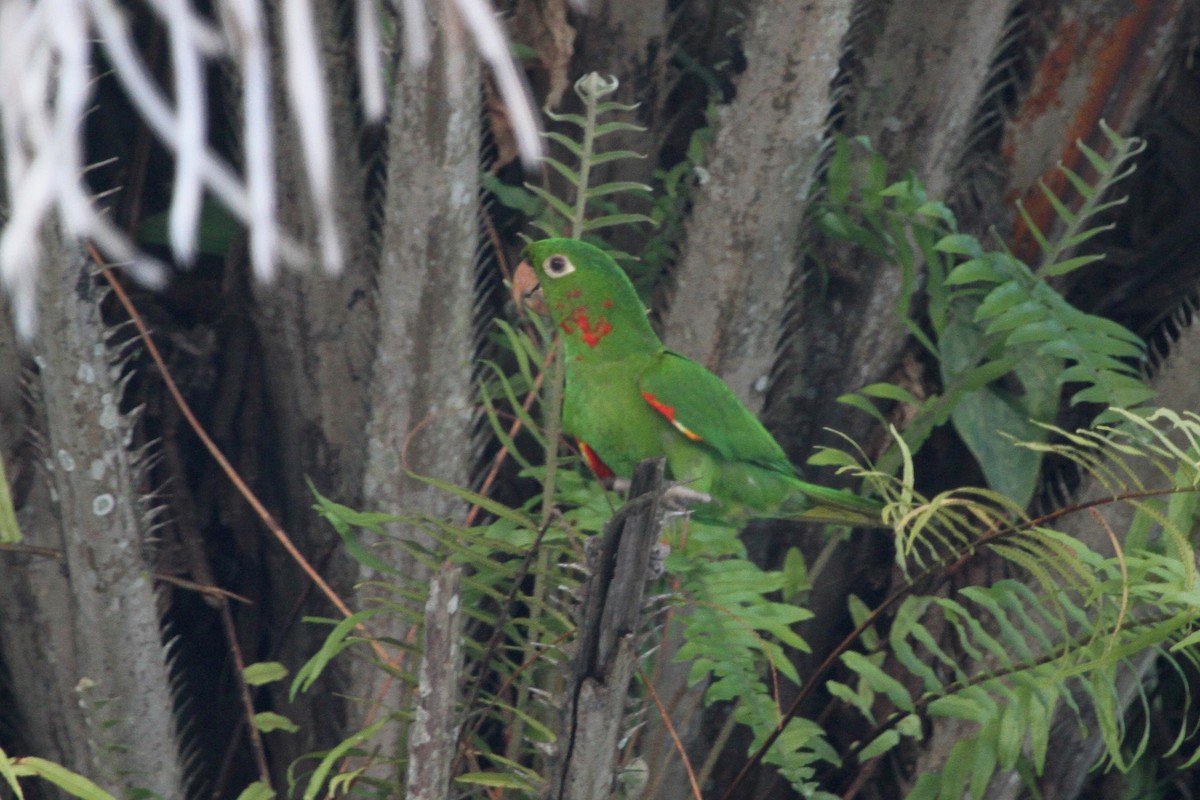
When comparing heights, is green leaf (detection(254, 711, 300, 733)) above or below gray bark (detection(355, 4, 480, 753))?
below

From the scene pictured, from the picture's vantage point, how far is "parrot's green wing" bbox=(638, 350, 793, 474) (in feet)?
7.07

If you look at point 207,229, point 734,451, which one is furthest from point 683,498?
point 207,229

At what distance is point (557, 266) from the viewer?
2.16m

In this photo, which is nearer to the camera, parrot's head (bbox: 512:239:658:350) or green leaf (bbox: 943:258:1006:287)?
parrot's head (bbox: 512:239:658:350)

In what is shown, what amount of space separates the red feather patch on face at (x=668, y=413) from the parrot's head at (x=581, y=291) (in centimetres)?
12

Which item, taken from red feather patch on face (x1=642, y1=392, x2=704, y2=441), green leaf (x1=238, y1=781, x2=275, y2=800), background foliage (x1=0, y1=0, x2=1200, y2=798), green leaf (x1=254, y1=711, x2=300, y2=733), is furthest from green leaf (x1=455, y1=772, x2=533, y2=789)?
red feather patch on face (x1=642, y1=392, x2=704, y2=441)

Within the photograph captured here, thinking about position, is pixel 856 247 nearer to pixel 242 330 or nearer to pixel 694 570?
pixel 694 570

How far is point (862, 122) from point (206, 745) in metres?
2.01

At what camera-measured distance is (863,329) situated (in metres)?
2.50

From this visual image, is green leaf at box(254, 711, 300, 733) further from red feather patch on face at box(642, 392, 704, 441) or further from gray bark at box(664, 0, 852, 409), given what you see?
gray bark at box(664, 0, 852, 409)

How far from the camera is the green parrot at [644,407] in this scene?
7.10ft

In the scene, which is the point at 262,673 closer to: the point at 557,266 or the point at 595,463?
the point at 595,463

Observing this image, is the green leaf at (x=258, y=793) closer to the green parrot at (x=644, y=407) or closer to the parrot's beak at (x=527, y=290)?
the green parrot at (x=644, y=407)

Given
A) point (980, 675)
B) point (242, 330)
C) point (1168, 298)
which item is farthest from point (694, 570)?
point (1168, 298)
